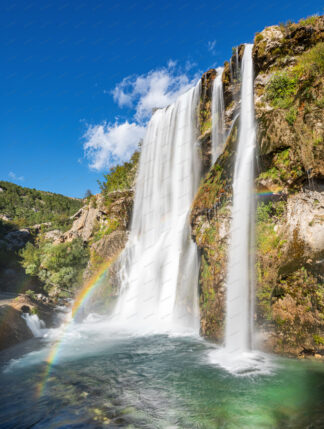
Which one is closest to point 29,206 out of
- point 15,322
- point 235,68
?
point 15,322

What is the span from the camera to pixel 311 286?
26.6 ft

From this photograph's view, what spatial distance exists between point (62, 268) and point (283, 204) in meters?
24.6

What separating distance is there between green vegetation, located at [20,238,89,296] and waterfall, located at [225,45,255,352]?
20.9 m

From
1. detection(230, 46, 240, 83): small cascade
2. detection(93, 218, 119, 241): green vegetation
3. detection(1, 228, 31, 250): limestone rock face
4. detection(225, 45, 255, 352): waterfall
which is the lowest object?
detection(225, 45, 255, 352): waterfall

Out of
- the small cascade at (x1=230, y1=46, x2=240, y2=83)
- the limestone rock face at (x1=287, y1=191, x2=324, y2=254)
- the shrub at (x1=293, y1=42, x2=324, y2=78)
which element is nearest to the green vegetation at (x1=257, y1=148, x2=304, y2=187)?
the limestone rock face at (x1=287, y1=191, x2=324, y2=254)

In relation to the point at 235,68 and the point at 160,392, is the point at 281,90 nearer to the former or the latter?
the point at 235,68

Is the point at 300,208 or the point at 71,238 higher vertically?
the point at 71,238

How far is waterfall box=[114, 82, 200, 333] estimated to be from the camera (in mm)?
15062

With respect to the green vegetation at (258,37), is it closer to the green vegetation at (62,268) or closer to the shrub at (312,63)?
the shrub at (312,63)

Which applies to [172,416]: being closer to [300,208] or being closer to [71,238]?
[300,208]

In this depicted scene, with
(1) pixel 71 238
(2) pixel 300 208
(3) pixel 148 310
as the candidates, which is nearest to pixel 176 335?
(3) pixel 148 310

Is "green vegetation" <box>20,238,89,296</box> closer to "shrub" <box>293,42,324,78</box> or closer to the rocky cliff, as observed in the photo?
the rocky cliff

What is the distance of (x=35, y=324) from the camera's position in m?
15.2

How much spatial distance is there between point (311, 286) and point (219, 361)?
12.6 ft
